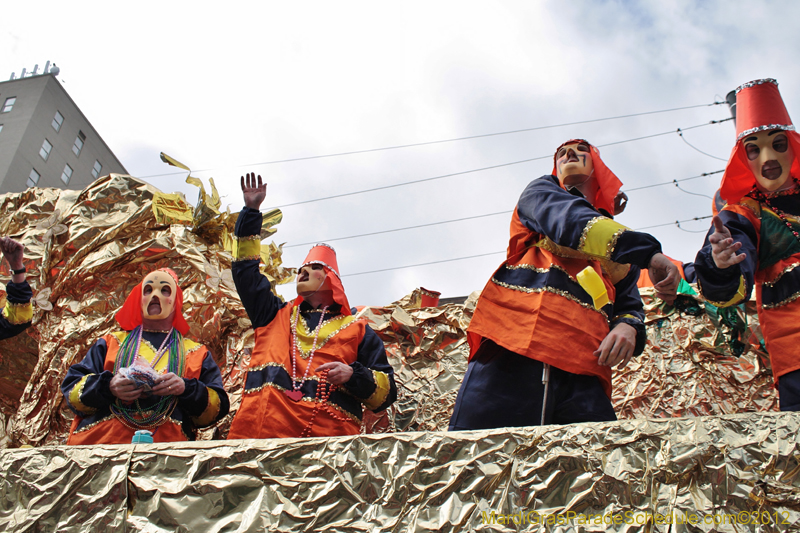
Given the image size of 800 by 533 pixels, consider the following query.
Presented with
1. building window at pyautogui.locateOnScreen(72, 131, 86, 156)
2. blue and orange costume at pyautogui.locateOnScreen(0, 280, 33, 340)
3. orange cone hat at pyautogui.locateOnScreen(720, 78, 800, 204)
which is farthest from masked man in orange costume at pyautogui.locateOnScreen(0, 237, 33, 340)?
building window at pyautogui.locateOnScreen(72, 131, 86, 156)

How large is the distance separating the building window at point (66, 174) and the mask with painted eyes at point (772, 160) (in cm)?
1360

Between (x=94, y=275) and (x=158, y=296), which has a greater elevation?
(x=94, y=275)

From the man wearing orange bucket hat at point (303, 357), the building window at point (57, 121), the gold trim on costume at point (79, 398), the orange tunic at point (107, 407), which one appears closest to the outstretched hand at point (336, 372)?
the man wearing orange bucket hat at point (303, 357)

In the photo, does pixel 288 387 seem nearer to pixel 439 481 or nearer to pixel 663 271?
pixel 439 481

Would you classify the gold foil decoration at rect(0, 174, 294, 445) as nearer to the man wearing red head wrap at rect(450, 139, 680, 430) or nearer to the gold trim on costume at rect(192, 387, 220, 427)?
the gold trim on costume at rect(192, 387, 220, 427)

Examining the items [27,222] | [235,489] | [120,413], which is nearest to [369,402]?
[120,413]

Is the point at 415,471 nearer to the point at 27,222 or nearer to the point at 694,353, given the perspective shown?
the point at 694,353

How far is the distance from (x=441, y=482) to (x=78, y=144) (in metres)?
14.5

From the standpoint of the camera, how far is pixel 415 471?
1.06 m

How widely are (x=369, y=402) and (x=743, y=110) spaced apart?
1714 millimetres

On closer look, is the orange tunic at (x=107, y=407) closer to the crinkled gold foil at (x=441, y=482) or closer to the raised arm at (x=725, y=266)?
the crinkled gold foil at (x=441, y=482)

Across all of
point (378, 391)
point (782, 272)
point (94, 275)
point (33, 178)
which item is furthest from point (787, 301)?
point (33, 178)

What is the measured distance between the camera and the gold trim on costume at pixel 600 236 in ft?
4.91

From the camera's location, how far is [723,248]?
152 cm
